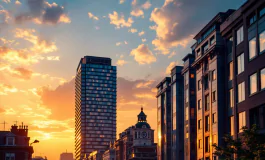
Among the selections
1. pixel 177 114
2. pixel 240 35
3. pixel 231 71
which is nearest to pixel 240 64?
pixel 240 35

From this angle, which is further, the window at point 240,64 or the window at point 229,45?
the window at point 229,45

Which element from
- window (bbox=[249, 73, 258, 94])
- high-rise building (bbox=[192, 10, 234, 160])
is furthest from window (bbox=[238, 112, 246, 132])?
high-rise building (bbox=[192, 10, 234, 160])

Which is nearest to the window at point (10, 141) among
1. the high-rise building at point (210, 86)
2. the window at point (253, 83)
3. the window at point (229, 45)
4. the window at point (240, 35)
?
the high-rise building at point (210, 86)

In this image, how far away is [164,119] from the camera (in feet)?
408

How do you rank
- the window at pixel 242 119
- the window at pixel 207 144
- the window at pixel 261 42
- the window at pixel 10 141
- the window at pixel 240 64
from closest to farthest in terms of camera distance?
the window at pixel 261 42, the window at pixel 242 119, the window at pixel 240 64, the window at pixel 207 144, the window at pixel 10 141

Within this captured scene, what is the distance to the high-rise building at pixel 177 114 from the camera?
357ft

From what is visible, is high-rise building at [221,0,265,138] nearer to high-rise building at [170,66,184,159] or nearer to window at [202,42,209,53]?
window at [202,42,209,53]

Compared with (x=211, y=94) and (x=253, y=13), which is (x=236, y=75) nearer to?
(x=253, y=13)

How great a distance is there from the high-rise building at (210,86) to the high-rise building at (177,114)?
22.8 m

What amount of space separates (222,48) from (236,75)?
42.3 ft

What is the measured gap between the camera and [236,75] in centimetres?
6347

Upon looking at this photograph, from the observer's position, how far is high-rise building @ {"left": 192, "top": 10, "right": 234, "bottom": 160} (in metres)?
75.2

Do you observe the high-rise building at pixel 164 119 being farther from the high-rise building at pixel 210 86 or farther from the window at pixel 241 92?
the window at pixel 241 92

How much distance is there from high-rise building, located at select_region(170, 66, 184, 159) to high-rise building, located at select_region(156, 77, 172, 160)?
824cm
